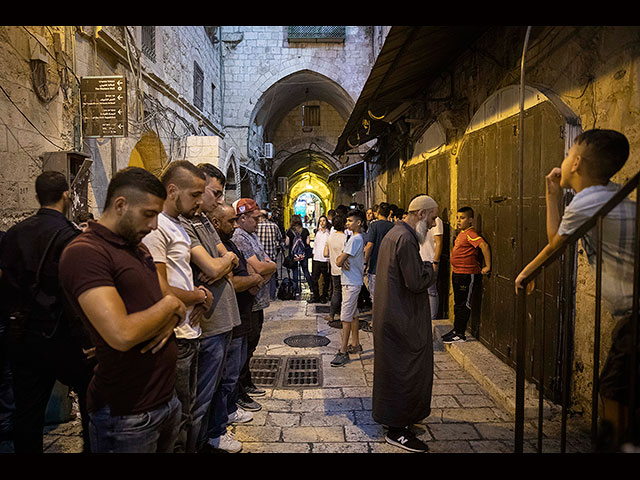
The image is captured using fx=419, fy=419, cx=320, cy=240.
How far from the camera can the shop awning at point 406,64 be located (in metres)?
4.75

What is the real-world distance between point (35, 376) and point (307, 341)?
4.14m

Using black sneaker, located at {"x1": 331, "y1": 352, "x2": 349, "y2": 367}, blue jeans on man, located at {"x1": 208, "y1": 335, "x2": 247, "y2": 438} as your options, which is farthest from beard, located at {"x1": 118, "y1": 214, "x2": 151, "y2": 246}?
black sneaker, located at {"x1": 331, "y1": 352, "x2": 349, "y2": 367}

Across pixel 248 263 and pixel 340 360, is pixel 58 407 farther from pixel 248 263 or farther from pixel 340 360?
pixel 340 360

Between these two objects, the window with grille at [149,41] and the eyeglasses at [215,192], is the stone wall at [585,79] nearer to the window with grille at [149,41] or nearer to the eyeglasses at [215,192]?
the eyeglasses at [215,192]

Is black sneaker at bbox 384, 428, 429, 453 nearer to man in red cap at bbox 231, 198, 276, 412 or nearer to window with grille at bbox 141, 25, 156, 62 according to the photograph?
man in red cap at bbox 231, 198, 276, 412

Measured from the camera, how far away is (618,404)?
201 centimetres

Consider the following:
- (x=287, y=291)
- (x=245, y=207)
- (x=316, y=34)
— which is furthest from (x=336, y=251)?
(x=316, y=34)

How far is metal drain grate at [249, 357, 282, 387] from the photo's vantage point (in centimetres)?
494

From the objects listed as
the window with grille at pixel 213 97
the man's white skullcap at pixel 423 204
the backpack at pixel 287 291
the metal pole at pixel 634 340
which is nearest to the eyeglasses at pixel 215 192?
the man's white skullcap at pixel 423 204

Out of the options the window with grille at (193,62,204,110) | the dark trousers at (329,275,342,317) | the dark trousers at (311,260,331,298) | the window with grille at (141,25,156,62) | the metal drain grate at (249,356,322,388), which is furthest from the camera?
the window with grille at (193,62,204,110)

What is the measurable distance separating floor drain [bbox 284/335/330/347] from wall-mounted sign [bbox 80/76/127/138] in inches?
155
